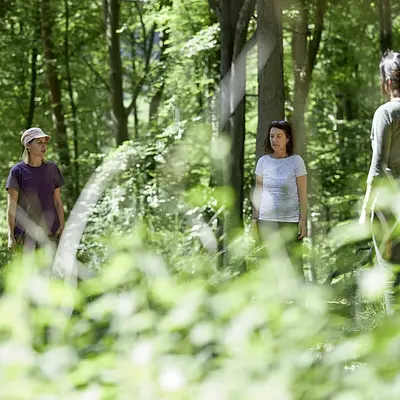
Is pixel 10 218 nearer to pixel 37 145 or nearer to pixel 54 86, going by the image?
pixel 37 145

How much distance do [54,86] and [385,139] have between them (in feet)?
64.1

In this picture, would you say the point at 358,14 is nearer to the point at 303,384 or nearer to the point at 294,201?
the point at 294,201

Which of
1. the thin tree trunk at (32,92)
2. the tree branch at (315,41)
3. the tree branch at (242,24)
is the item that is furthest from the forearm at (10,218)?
the thin tree trunk at (32,92)

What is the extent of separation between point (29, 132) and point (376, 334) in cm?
625

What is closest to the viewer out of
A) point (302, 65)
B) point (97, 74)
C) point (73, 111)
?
point (302, 65)

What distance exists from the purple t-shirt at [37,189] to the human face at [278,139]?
5.96ft

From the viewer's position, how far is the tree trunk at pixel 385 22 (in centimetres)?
1756

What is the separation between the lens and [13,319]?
1.84 metres

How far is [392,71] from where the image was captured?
17.7 ft

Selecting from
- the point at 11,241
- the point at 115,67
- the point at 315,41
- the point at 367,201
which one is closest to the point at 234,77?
the point at 315,41

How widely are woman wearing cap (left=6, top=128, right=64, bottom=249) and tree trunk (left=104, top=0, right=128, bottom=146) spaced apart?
38.8 feet

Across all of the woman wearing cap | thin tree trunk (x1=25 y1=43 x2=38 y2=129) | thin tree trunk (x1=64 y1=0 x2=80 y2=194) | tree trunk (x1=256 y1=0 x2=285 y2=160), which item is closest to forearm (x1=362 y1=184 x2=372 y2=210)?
the woman wearing cap

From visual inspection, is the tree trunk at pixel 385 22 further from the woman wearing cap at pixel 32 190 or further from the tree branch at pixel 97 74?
the woman wearing cap at pixel 32 190

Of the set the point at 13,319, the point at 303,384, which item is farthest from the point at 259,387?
the point at 13,319
